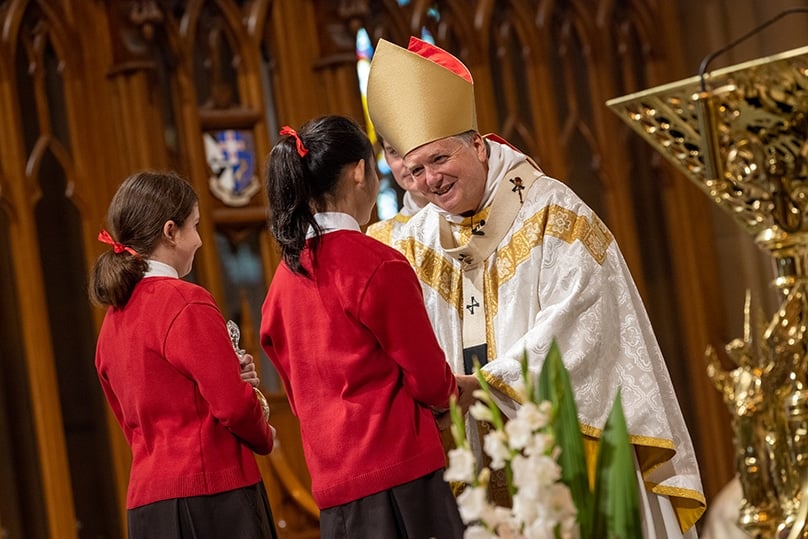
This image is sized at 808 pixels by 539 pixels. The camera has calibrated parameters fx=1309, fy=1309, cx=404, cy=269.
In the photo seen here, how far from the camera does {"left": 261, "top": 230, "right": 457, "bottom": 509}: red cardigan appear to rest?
2561mm

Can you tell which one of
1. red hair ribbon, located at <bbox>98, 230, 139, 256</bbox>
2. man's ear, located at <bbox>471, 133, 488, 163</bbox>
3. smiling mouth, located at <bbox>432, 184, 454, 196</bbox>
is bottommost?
red hair ribbon, located at <bbox>98, 230, 139, 256</bbox>

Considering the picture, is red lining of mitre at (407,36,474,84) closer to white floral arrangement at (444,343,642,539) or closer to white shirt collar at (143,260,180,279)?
white shirt collar at (143,260,180,279)

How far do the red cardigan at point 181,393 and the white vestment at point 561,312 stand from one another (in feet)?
1.89

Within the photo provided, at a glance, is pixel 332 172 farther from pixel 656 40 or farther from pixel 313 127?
pixel 656 40

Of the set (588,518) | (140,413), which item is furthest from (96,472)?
Answer: (588,518)

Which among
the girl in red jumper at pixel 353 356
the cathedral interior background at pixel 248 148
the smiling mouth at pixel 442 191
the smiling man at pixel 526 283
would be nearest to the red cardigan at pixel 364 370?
the girl in red jumper at pixel 353 356

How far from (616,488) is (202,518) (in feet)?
4.91

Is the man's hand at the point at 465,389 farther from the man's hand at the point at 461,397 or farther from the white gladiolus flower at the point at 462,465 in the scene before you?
the white gladiolus flower at the point at 462,465

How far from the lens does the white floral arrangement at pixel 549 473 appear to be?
1.43 metres

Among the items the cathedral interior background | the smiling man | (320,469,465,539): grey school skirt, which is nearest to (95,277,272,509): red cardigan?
(320,469,465,539): grey school skirt

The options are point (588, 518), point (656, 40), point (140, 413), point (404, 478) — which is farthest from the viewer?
point (656, 40)

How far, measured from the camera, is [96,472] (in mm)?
5234

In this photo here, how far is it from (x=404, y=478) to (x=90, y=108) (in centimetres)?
318

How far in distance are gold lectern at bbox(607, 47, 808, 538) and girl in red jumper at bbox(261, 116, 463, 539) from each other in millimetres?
965
